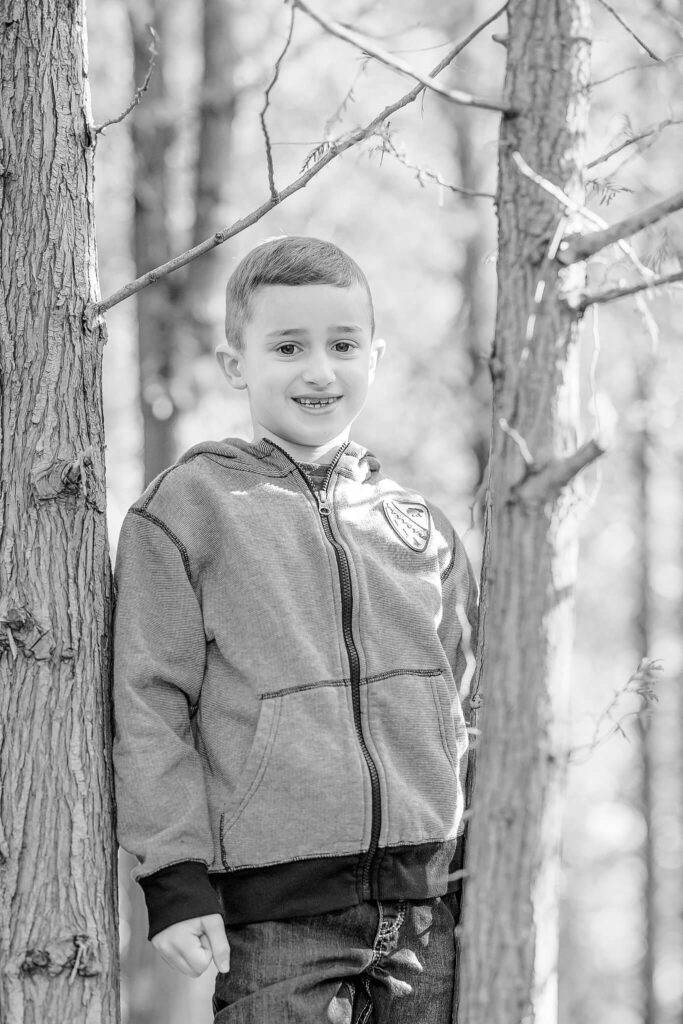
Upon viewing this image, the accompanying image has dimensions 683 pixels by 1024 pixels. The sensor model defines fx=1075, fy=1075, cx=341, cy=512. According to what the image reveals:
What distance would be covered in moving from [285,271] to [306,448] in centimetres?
45

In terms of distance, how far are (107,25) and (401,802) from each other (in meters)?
6.97

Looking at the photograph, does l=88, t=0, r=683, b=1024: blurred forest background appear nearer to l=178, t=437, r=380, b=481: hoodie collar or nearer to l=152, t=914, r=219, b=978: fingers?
l=178, t=437, r=380, b=481: hoodie collar

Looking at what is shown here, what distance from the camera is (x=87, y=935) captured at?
2.29m

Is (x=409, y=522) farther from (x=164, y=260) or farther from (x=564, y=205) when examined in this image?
(x=164, y=260)

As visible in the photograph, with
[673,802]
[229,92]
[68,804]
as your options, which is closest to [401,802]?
[68,804]

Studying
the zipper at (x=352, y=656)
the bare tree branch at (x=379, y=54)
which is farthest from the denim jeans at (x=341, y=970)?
the bare tree branch at (x=379, y=54)

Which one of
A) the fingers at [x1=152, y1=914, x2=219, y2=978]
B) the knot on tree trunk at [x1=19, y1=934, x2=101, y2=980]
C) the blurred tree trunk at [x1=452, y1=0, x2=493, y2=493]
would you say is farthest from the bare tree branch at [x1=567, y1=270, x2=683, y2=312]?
the blurred tree trunk at [x1=452, y1=0, x2=493, y2=493]

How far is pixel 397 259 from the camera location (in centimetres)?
973

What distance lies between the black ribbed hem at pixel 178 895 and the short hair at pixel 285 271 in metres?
1.29

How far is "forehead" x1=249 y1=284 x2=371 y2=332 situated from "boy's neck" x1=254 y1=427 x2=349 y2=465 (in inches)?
10.9

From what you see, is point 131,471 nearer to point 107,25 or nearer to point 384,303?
point 384,303

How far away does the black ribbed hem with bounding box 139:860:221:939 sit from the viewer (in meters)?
2.24

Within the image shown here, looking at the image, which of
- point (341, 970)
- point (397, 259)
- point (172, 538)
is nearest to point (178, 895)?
point (341, 970)

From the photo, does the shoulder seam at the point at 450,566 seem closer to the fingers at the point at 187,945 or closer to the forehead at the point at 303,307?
the forehead at the point at 303,307
